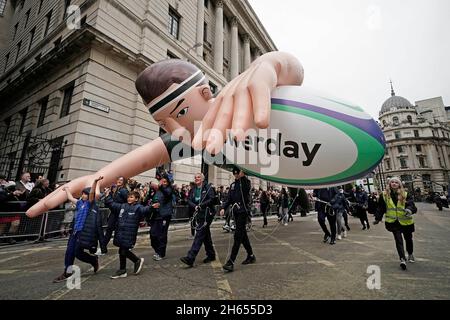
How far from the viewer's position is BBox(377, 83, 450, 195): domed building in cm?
6053

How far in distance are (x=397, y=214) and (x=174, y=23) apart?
1917 centimetres

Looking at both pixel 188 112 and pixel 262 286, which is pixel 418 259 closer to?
pixel 262 286

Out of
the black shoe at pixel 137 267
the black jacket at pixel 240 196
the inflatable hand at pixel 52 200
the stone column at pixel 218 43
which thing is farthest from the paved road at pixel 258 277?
the stone column at pixel 218 43

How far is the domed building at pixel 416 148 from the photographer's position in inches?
2383

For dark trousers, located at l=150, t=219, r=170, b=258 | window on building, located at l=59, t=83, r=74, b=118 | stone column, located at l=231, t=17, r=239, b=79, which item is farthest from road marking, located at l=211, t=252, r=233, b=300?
stone column, located at l=231, t=17, r=239, b=79

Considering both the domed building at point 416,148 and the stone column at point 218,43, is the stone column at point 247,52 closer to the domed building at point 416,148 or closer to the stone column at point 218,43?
the stone column at point 218,43

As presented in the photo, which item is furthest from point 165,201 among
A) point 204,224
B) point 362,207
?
point 362,207

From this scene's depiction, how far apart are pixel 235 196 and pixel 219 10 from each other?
1003 inches

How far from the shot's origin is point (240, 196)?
15.6ft

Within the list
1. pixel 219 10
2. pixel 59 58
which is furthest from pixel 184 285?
pixel 219 10

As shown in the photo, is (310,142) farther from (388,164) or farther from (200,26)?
(388,164)

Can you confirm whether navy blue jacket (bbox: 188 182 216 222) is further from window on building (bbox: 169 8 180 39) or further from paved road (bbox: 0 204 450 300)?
window on building (bbox: 169 8 180 39)

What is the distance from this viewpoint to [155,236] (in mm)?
5461

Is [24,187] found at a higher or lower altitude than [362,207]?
higher
